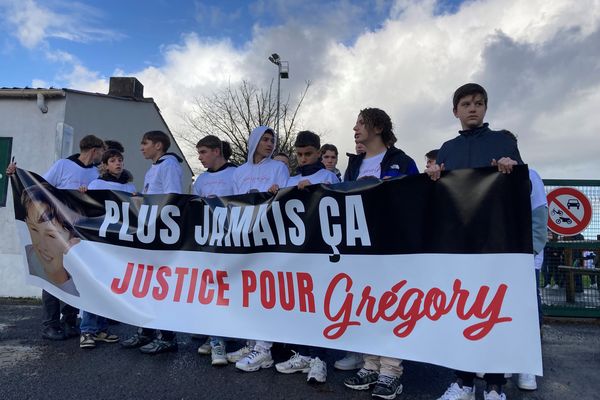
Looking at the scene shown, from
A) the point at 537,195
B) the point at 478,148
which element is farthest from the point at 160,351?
the point at 537,195

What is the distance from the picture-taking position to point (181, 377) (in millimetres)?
3514

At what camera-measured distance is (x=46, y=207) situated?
4.48 metres

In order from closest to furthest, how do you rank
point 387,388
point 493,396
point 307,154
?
point 493,396, point 387,388, point 307,154

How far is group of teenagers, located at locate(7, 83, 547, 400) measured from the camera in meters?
3.02

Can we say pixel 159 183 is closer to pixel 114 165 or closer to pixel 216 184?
pixel 216 184

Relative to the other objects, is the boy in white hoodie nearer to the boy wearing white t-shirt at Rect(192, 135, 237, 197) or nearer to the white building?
the boy wearing white t-shirt at Rect(192, 135, 237, 197)

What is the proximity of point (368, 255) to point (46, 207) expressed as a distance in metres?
3.40

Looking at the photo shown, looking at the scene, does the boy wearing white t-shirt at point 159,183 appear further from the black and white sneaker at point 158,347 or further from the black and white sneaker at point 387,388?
the black and white sneaker at point 387,388

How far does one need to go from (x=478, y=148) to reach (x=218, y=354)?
2.73m

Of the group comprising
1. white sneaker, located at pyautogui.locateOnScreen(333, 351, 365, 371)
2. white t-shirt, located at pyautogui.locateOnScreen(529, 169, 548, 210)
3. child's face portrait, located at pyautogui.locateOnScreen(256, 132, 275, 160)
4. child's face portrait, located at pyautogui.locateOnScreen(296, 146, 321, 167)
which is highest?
child's face portrait, located at pyautogui.locateOnScreen(256, 132, 275, 160)

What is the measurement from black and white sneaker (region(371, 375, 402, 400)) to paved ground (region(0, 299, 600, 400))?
0.11 m

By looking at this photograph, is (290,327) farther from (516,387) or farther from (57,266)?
(57,266)

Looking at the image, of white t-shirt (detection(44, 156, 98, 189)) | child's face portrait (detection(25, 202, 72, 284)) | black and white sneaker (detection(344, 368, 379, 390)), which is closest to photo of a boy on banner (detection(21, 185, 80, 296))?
child's face portrait (detection(25, 202, 72, 284))

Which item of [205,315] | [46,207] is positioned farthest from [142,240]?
[46,207]
